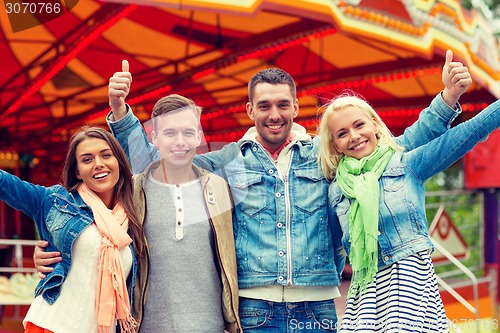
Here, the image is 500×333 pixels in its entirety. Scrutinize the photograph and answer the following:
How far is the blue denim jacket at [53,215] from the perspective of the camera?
2.26 metres

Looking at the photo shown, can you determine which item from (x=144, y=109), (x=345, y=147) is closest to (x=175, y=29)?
(x=144, y=109)

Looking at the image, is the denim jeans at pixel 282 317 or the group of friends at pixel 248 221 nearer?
the group of friends at pixel 248 221

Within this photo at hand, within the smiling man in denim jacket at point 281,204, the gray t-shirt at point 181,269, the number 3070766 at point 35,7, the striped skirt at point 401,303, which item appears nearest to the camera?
the striped skirt at point 401,303

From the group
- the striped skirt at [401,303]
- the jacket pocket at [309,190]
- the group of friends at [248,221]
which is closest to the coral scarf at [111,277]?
the group of friends at [248,221]

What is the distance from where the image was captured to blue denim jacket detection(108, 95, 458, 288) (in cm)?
242

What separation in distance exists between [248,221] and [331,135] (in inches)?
17.2

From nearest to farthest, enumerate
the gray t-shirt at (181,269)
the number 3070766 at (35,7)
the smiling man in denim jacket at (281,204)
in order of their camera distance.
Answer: the gray t-shirt at (181,269)
the smiling man in denim jacket at (281,204)
the number 3070766 at (35,7)

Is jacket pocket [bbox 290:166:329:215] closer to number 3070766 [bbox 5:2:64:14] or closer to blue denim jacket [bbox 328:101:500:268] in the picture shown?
blue denim jacket [bbox 328:101:500:268]

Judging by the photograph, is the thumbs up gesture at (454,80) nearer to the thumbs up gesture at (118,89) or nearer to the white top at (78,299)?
the thumbs up gesture at (118,89)

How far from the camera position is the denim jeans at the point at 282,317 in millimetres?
2395

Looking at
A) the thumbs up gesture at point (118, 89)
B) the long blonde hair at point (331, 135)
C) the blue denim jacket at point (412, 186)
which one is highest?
the thumbs up gesture at point (118, 89)

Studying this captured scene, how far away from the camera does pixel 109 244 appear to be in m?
2.27

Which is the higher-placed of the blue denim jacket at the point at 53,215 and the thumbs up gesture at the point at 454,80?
the thumbs up gesture at the point at 454,80

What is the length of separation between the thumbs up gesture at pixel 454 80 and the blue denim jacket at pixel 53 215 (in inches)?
48.6
